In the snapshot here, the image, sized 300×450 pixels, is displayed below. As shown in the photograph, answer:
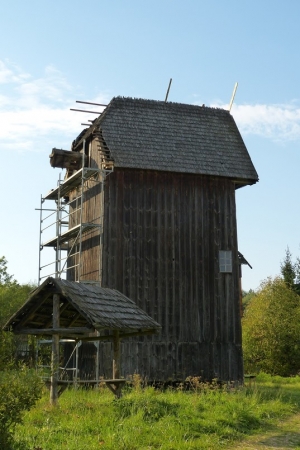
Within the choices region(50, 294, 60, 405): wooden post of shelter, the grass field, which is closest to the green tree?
the grass field

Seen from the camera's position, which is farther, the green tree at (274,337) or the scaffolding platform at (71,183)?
the green tree at (274,337)

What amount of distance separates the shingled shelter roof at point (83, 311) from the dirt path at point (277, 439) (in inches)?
140

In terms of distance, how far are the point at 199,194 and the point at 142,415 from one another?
1296 cm

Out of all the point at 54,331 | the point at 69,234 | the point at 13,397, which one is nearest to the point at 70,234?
the point at 69,234

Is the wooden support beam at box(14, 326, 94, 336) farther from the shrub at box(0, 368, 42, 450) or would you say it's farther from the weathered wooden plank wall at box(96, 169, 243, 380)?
the weathered wooden plank wall at box(96, 169, 243, 380)

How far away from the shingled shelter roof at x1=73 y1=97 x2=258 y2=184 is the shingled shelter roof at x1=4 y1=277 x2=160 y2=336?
883 cm

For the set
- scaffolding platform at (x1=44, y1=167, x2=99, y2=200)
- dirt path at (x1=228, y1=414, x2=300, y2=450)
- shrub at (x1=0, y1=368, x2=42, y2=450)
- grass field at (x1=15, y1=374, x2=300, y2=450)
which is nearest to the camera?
shrub at (x1=0, y1=368, x2=42, y2=450)

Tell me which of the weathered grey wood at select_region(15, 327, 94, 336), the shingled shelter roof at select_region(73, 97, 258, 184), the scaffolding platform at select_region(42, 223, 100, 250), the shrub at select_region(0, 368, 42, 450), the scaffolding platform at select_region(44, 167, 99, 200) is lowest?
the shrub at select_region(0, 368, 42, 450)

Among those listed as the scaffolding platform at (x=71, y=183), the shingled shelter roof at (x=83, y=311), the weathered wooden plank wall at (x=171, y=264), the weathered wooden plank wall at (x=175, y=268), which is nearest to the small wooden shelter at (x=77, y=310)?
the shingled shelter roof at (x=83, y=311)

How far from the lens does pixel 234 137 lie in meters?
27.6

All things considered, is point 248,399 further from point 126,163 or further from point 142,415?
point 126,163

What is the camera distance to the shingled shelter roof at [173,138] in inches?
981

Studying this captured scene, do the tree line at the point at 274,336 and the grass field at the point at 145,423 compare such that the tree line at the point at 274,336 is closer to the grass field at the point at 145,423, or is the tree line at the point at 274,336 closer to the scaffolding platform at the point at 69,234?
the scaffolding platform at the point at 69,234

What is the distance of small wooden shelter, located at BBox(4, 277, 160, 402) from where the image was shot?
1470 cm
